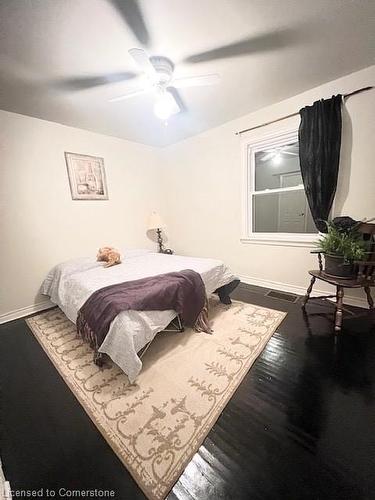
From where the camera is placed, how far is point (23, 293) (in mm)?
2557

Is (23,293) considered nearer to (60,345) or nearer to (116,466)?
(60,345)

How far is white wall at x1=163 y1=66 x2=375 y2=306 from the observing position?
2.08 m

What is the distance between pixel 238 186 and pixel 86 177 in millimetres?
2271

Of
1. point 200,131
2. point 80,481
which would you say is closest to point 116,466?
point 80,481

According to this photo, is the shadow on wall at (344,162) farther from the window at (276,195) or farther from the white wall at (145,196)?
the window at (276,195)

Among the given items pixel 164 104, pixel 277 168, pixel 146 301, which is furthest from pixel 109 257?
pixel 277 168

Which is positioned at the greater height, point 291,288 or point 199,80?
point 199,80

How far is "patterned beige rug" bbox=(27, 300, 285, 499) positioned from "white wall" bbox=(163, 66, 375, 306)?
89 cm

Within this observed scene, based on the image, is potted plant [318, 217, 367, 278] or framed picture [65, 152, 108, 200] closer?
potted plant [318, 217, 367, 278]

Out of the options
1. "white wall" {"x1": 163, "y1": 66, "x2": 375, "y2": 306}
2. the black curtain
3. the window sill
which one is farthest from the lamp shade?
the black curtain

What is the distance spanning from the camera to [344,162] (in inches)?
85.7

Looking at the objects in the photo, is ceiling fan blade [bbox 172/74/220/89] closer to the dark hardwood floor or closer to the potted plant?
the potted plant

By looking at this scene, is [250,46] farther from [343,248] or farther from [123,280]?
[123,280]

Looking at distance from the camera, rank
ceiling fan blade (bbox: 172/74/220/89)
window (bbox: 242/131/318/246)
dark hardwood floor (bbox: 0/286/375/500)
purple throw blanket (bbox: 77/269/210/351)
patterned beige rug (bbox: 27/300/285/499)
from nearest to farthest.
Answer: dark hardwood floor (bbox: 0/286/375/500) → patterned beige rug (bbox: 27/300/285/499) → purple throw blanket (bbox: 77/269/210/351) → ceiling fan blade (bbox: 172/74/220/89) → window (bbox: 242/131/318/246)
